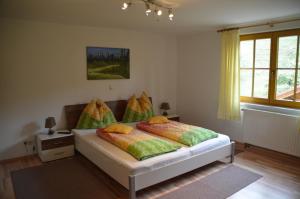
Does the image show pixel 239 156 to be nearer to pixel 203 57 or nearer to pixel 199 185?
pixel 199 185

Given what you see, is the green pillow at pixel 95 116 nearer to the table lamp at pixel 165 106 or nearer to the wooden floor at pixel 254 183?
the wooden floor at pixel 254 183

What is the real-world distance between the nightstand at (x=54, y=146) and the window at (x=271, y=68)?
334 cm

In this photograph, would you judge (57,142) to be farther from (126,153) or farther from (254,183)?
(254,183)

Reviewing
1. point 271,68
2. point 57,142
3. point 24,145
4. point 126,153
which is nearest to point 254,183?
point 126,153

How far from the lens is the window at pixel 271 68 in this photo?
382cm

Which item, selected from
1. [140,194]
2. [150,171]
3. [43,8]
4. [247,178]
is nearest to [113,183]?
[140,194]

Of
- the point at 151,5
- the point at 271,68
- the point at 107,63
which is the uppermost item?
the point at 151,5

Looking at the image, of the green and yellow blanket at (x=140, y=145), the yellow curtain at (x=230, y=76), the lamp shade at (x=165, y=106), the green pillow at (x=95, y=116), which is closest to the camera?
the green and yellow blanket at (x=140, y=145)

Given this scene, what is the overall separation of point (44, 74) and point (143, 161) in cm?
246

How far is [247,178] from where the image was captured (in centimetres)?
320

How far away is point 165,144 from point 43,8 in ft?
8.08

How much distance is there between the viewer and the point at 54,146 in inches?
150

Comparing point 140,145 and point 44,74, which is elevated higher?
point 44,74

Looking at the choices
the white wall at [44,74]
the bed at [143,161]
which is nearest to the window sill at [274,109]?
the bed at [143,161]
